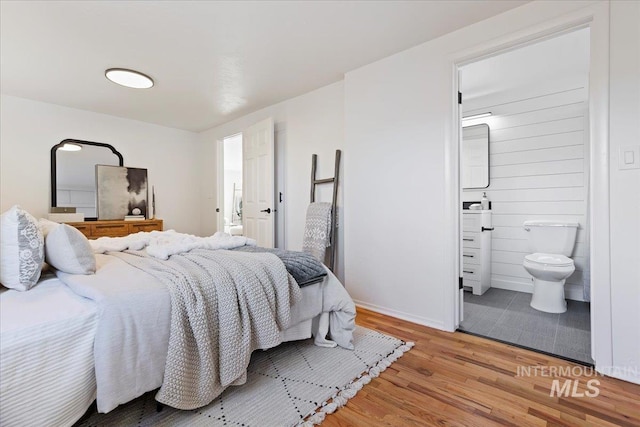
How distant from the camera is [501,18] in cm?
212

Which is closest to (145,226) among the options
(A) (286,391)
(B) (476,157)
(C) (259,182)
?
(C) (259,182)

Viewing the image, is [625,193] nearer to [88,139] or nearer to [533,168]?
[533,168]

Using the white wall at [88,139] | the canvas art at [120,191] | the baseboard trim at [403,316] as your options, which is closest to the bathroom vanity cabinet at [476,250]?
the baseboard trim at [403,316]

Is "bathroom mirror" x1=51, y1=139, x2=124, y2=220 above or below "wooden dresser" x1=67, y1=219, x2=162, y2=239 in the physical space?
above

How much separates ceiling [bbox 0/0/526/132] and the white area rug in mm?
2309

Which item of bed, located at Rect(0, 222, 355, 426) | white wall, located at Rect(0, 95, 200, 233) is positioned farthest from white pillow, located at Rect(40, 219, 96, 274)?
white wall, located at Rect(0, 95, 200, 233)

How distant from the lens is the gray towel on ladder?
313 cm

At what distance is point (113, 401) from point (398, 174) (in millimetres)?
2348

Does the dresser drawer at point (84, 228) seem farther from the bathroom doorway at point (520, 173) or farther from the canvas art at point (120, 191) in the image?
the bathroom doorway at point (520, 173)

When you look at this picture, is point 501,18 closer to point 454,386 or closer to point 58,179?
point 454,386

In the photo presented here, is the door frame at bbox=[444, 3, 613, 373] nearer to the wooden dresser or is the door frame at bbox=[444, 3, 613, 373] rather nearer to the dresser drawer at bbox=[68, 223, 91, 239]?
the wooden dresser

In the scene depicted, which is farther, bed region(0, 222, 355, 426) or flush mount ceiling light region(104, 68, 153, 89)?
flush mount ceiling light region(104, 68, 153, 89)

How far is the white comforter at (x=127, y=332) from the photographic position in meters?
1.11

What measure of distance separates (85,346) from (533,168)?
411cm
